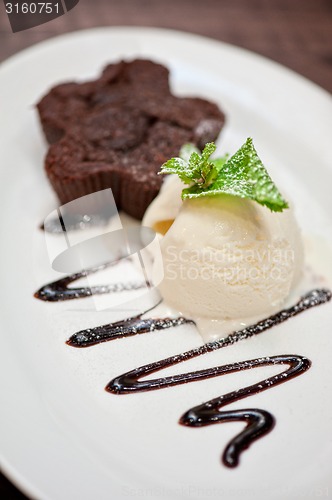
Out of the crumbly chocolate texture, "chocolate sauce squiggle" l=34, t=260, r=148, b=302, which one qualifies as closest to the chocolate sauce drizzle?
"chocolate sauce squiggle" l=34, t=260, r=148, b=302

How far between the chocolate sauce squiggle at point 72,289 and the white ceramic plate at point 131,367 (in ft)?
0.13

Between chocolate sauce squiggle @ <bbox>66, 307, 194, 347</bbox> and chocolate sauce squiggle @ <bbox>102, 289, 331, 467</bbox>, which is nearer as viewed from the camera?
chocolate sauce squiggle @ <bbox>102, 289, 331, 467</bbox>

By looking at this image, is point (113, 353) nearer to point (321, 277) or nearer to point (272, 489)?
point (272, 489)

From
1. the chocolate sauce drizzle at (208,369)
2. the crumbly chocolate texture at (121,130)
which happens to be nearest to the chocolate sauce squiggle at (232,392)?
the chocolate sauce drizzle at (208,369)

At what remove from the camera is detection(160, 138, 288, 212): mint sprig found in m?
1.64

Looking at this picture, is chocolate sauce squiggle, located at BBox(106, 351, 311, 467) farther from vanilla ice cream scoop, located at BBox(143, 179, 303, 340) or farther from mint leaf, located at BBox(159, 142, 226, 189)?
mint leaf, located at BBox(159, 142, 226, 189)

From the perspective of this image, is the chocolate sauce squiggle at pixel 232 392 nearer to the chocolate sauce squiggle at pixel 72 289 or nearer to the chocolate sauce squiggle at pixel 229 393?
the chocolate sauce squiggle at pixel 229 393

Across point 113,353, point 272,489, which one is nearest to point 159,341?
point 113,353

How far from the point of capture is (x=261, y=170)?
5.49 feet

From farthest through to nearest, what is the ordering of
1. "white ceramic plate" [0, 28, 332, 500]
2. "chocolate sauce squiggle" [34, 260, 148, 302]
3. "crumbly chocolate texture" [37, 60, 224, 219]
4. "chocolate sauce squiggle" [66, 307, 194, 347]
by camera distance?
"crumbly chocolate texture" [37, 60, 224, 219] < "chocolate sauce squiggle" [34, 260, 148, 302] < "chocolate sauce squiggle" [66, 307, 194, 347] < "white ceramic plate" [0, 28, 332, 500]

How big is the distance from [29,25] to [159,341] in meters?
1.91

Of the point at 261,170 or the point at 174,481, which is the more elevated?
the point at 261,170

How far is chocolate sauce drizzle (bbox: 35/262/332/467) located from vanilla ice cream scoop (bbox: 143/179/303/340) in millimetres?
74

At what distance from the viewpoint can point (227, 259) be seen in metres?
1.77
